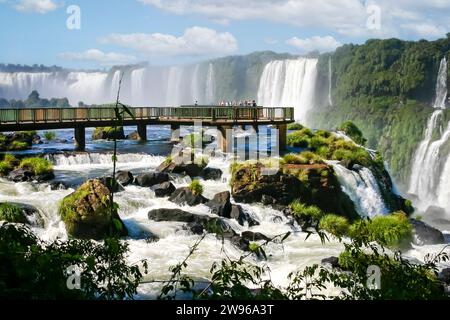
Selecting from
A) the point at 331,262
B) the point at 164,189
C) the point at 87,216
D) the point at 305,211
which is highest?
the point at 164,189

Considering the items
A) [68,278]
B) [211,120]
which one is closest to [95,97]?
[211,120]

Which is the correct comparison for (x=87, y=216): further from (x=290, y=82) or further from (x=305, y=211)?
(x=290, y=82)

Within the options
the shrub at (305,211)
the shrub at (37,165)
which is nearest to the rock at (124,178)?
the shrub at (37,165)

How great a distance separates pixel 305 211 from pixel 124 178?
7449 mm

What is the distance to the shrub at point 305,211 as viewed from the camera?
21188 millimetres

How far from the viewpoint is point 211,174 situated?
24.1 meters

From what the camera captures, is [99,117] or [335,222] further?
[99,117]

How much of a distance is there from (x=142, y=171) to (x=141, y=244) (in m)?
8.71

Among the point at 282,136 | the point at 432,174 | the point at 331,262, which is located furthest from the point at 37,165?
the point at 432,174

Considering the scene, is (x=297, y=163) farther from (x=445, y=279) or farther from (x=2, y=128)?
(x=2, y=128)

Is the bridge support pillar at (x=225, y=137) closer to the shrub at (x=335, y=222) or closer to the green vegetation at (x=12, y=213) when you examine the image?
the shrub at (x=335, y=222)

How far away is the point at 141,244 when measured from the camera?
16.8 meters

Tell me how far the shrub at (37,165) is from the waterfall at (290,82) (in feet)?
176

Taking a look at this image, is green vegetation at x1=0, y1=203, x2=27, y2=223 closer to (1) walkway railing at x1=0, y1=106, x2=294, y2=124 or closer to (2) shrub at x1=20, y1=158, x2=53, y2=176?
(2) shrub at x1=20, y1=158, x2=53, y2=176
